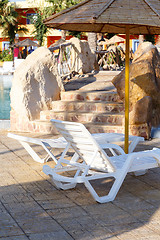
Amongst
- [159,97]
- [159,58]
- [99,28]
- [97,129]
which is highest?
[99,28]

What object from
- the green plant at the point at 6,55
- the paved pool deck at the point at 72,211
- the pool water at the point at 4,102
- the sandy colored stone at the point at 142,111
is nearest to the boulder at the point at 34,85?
the sandy colored stone at the point at 142,111

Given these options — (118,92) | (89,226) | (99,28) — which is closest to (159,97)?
(118,92)

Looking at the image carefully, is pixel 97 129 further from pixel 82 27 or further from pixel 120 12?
pixel 120 12

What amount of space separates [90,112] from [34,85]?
1356mm

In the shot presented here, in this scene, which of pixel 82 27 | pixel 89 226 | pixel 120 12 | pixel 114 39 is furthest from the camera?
pixel 114 39

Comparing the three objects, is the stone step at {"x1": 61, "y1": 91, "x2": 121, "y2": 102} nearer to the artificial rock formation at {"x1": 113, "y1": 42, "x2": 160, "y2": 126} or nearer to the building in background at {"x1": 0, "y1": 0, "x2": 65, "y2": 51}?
the artificial rock formation at {"x1": 113, "y1": 42, "x2": 160, "y2": 126}

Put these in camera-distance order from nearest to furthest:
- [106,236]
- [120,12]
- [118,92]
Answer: [106,236], [120,12], [118,92]

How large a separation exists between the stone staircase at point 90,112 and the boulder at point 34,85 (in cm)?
21

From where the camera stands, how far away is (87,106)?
29.6 feet

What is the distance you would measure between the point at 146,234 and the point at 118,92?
5796 millimetres

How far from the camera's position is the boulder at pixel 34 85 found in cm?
880

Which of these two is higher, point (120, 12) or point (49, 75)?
point (120, 12)

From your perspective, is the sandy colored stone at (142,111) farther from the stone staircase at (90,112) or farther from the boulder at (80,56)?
the boulder at (80,56)

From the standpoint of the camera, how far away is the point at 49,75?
9.28m
